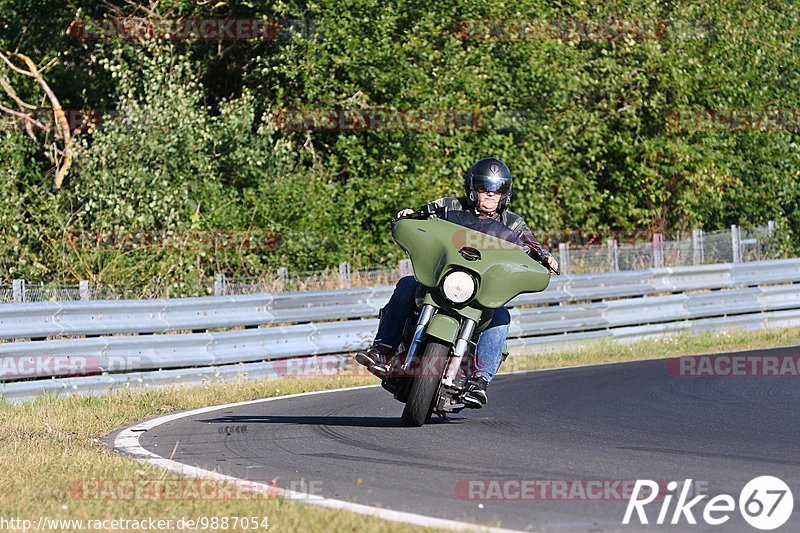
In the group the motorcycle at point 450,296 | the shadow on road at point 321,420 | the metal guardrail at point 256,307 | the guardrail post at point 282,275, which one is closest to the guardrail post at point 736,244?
the metal guardrail at point 256,307

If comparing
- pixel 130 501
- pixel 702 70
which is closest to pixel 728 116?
pixel 702 70

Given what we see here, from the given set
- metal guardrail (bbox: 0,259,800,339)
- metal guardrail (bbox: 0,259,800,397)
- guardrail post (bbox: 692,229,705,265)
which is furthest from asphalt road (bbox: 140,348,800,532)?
guardrail post (bbox: 692,229,705,265)

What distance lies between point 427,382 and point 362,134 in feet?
52.5

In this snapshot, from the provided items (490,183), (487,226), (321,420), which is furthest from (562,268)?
(487,226)

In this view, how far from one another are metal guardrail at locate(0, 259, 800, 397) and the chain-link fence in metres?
0.98

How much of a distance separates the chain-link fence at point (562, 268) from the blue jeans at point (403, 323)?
487 cm

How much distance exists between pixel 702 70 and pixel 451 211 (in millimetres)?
21304

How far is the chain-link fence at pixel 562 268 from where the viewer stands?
49.6 feet

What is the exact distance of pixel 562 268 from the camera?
64.8 feet

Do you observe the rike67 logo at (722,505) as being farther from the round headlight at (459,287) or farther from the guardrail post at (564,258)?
the guardrail post at (564,258)

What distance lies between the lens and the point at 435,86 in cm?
2419

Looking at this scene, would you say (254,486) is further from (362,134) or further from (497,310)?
(362,134)

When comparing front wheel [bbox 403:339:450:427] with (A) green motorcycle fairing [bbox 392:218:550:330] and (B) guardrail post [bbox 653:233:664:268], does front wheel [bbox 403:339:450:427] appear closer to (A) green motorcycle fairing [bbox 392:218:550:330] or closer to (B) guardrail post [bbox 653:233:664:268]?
(A) green motorcycle fairing [bbox 392:218:550:330]

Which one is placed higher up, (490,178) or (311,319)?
(490,178)
